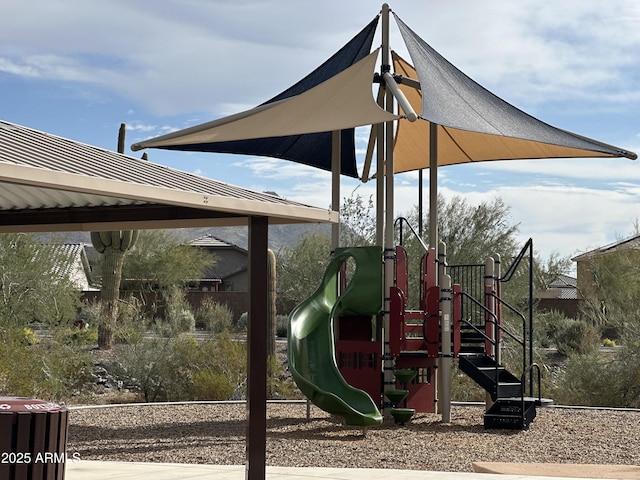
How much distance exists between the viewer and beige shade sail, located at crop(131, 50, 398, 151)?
12539mm

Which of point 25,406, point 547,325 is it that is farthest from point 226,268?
point 25,406

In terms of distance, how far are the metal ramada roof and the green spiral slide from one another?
4.40m

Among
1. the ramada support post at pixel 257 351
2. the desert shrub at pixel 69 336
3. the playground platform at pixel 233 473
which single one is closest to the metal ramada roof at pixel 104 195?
the ramada support post at pixel 257 351

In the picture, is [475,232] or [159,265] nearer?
A: [475,232]

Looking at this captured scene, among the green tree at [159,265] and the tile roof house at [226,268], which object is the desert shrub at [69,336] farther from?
the tile roof house at [226,268]

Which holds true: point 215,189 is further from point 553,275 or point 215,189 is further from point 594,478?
point 553,275

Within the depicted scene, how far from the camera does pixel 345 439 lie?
466 inches

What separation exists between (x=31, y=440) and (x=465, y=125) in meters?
7.71

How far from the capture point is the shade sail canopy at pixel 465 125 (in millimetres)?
12742

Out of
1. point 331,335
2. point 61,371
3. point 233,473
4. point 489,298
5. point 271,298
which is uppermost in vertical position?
point 271,298

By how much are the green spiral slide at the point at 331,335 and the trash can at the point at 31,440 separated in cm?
595

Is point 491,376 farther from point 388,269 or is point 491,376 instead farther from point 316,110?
point 316,110

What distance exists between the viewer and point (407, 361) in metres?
13.8

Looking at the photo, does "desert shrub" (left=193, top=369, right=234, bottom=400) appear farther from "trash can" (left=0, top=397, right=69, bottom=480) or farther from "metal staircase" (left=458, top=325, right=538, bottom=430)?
"trash can" (left=0, top=397, right=69, bottom=480)
